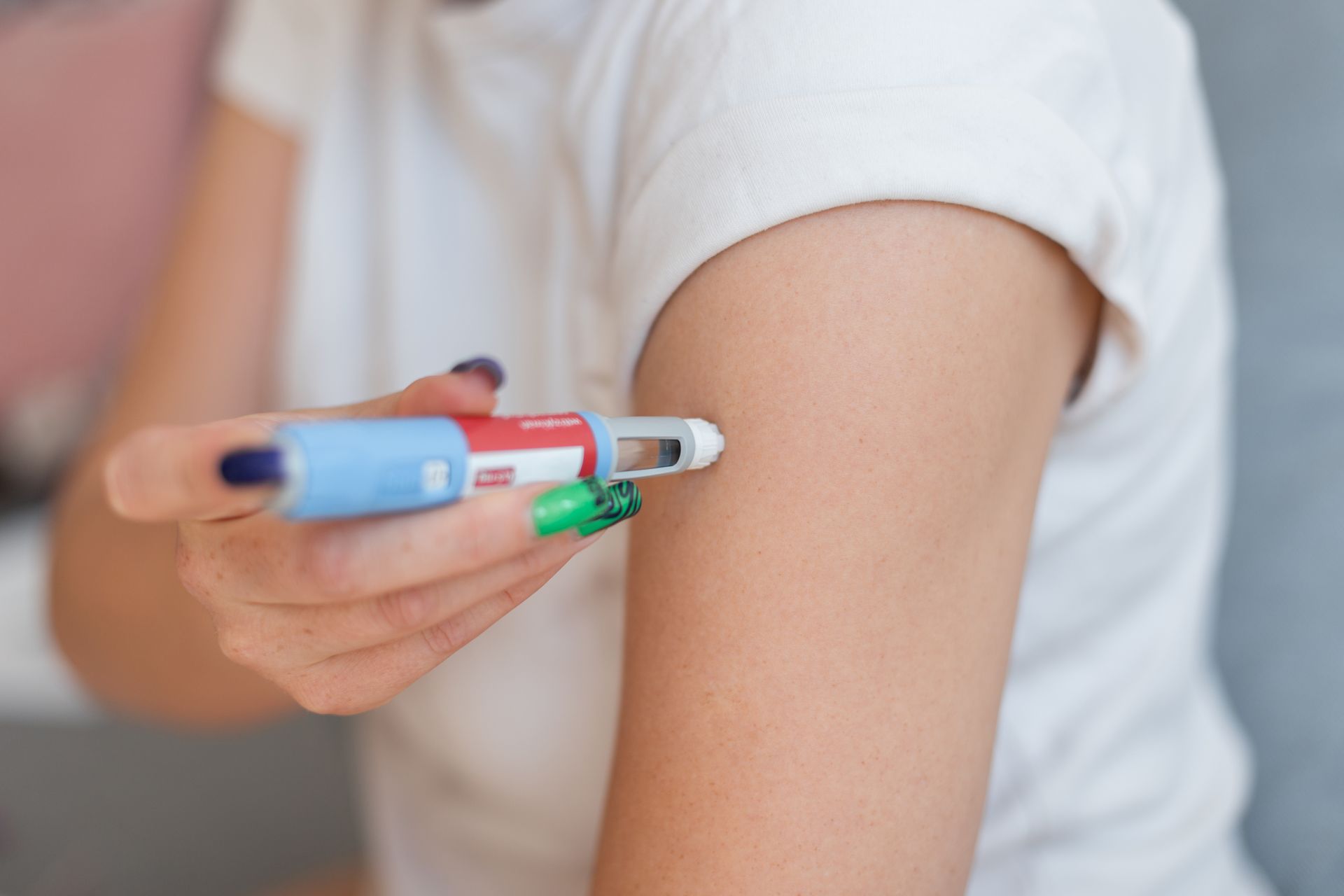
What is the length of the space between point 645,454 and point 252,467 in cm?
17

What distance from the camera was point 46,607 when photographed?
3.07 ft

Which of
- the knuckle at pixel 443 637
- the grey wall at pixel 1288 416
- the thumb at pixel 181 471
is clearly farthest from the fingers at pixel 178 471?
the grey wall at pixel 1288 416

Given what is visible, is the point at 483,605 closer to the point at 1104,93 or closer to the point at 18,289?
the point at 1104,93

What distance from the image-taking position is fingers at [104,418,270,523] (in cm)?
28

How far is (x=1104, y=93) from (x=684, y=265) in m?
0.23

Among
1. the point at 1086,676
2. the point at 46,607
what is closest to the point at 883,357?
the point at 1086,676

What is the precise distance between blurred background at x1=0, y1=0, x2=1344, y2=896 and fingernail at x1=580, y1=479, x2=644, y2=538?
2.40 feet

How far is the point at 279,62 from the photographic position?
91cm

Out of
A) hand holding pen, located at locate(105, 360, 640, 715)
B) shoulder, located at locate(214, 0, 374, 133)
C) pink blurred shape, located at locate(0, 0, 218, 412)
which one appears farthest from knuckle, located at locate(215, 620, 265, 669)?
pink blurred shape, located at locate(0, 0, 218, 412)

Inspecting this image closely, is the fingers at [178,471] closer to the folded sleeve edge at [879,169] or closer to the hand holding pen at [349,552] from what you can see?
the hand holding pen at [349,552]

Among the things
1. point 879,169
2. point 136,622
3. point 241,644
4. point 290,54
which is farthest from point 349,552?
point 290,54

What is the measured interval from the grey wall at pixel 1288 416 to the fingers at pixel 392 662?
29.6 inches

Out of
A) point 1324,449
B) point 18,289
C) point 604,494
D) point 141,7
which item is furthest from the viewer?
point 18,289

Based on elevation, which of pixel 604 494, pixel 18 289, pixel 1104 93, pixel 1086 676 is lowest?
pixel 1086 676
